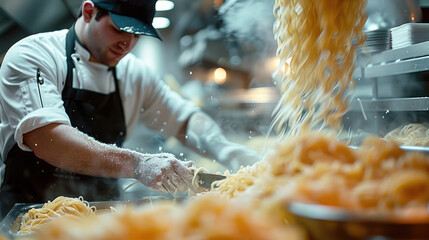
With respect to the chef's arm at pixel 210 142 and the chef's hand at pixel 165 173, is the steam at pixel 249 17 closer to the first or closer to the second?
the chef's arm at pixel 210 142

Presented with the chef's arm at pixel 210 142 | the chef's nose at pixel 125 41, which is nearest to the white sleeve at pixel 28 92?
the chef's nose at pixel 125 41

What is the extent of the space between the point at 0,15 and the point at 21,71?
48cm

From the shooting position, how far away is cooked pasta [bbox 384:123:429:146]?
211 centimetres

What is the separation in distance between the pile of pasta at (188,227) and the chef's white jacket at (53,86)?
150cm

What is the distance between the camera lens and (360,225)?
64 cm

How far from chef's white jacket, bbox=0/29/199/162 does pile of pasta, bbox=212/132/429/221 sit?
4.67 ft

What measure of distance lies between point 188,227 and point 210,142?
7.39 feet

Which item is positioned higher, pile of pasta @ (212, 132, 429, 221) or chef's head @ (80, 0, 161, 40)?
chef's head @ (80, 0, 161, 40)

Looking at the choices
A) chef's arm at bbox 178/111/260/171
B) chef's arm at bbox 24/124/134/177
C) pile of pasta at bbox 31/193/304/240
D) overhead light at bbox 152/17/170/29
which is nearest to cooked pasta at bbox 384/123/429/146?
chef's arm at bbox 178/111/260/171

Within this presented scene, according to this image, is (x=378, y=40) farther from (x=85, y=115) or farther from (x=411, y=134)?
(x=85, y=115)

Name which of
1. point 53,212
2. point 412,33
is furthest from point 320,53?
point 53,212

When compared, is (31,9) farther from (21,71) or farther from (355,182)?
(355,182)

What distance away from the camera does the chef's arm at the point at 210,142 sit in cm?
269

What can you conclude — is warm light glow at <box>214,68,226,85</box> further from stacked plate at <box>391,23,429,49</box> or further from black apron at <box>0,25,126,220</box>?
stacked plate at <box>391,23,429,49</box>
